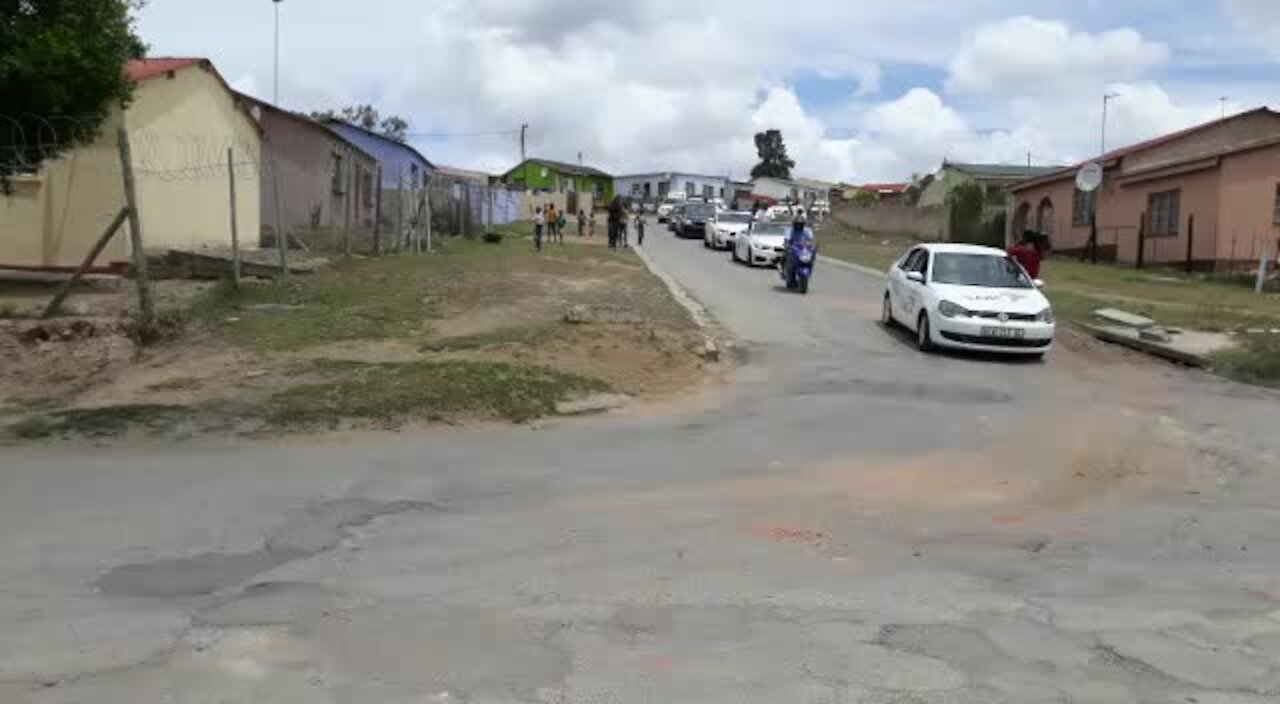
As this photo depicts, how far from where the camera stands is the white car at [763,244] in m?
28.8

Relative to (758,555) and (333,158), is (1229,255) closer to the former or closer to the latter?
(333,158)

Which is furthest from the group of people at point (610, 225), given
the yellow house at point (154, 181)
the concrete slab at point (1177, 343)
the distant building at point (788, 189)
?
the distant building at point (788, 189)

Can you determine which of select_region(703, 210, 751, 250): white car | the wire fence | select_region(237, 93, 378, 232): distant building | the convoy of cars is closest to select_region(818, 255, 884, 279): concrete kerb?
select_region(703, 210, 751, 250): white car

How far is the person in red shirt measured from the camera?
61.9 feet

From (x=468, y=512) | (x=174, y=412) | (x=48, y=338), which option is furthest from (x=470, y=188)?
(x=468, y=512)

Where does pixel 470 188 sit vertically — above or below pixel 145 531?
above

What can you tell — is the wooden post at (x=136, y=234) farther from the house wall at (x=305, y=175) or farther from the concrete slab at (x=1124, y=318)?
the house wall at (x=305, y=175)

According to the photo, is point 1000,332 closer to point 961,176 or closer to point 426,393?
point 426,393

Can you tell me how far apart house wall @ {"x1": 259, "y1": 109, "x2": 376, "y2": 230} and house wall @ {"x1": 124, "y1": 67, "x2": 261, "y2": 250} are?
296cm

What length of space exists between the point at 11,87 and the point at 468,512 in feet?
36.5

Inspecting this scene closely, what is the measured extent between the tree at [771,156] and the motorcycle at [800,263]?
11063 cm

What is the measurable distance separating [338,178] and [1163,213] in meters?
22.6

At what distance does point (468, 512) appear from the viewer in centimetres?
687

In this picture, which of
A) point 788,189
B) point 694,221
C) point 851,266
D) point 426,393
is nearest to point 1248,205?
point 851,266
